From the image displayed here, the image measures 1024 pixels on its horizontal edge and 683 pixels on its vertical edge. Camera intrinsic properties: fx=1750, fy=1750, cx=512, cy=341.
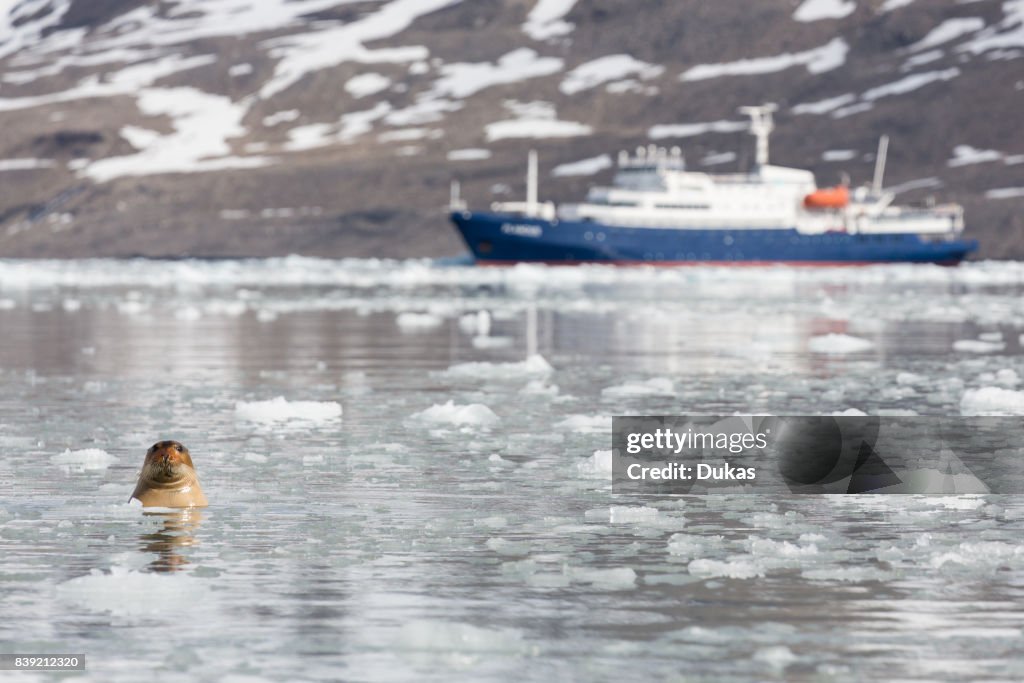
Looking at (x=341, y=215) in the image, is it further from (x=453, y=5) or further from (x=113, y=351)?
(x=113, y=351)

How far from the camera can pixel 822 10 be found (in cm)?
15850

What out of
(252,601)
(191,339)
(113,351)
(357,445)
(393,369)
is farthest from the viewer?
(191,339)

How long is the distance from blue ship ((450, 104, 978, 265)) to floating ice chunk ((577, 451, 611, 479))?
3043 inches

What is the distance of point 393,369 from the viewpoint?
2061 centimetres

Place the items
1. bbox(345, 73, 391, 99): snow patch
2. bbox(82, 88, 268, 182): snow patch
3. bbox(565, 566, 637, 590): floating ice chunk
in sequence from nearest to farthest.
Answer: bbox(565, 566, 637, 590): floating ice chunk < bbox(82, 88, 268, 182): snow patch < bbox(345, 73, 391, 99): snow patch

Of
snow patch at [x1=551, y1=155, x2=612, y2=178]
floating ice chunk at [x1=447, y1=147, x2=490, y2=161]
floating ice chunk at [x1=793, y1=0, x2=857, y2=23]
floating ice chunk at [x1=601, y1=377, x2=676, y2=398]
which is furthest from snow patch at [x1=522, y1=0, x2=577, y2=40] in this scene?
floating ice chunk at [x1=601, y1=377, x2=676, y2=398]

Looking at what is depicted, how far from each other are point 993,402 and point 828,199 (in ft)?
255

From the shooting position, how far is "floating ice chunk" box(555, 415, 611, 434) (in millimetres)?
14117

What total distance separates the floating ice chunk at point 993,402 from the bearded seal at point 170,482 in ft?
25.3

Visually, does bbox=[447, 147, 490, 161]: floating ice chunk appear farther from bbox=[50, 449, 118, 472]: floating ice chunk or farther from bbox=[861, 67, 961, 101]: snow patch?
bbox=[50, 449, 118, 472]: floating ice chunk

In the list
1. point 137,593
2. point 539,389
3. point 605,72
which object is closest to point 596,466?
point 137,593

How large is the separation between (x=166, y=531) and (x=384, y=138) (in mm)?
144417

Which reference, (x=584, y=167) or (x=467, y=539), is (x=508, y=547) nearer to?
(x=467, y=539)

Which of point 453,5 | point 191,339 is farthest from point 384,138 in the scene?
point 191,339
